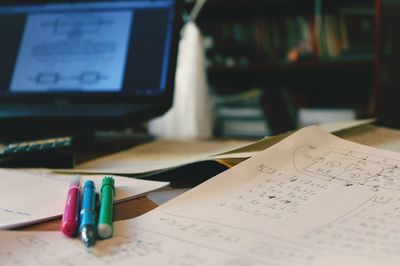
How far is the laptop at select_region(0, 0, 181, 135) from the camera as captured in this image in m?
0.83

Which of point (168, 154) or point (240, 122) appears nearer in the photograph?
point (168, 154)

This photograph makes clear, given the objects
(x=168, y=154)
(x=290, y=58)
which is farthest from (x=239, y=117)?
(x=168, y=154)

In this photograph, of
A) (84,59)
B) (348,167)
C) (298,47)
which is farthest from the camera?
(298,47)

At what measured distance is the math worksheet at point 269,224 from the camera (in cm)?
31

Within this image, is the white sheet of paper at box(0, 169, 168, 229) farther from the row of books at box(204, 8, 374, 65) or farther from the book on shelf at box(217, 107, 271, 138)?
the row of books at box(204, 8, 374, 65)

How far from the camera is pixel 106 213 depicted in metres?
0.38

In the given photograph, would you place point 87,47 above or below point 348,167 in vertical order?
above

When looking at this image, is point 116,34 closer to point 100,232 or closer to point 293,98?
point 100,232

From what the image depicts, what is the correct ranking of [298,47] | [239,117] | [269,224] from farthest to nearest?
1. [298,47]
2. [239,117]
3. [269,224]

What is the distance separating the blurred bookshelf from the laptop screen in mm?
902

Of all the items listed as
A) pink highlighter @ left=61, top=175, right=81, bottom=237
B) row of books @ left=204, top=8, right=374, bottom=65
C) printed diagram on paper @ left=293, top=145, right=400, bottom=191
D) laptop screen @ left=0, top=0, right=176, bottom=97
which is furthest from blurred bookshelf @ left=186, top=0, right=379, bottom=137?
pink highlighter @ left=61, top=175, right=81, bottom=237

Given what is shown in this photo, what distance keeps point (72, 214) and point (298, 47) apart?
1.61 m

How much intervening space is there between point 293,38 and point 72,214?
5.37 feet

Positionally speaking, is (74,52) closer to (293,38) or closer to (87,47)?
(87,47)
